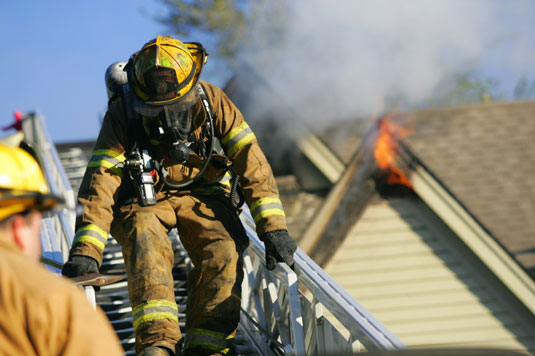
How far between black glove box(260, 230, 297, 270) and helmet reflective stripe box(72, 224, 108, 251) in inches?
34.9

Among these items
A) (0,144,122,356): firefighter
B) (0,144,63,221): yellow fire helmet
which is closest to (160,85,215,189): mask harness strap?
(0,144,63,221): yellow fire helmet

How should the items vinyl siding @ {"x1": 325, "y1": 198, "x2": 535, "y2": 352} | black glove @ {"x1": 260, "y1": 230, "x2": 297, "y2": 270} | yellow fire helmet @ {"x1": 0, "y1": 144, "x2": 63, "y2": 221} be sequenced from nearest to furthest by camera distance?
1. yellow fire helmet @ {"x1": 0, "y1": 144, "x2": 63, "y2": 221}
2. black glove @ {"x1": 260, "y1": 230, "x2": 297, "y2": 270}
3. vinyl siding @ {"x1": 325, "y1": 198, "x2": 535, "y2": 352}

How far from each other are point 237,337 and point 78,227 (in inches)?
55.0

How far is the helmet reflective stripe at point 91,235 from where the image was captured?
358cm

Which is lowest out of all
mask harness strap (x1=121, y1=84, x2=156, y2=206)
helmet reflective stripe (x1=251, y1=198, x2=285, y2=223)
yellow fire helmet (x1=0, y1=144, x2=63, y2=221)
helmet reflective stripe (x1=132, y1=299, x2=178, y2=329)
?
helmet reflective stripe (x1=132, y1=299, x2=178, y2=329)

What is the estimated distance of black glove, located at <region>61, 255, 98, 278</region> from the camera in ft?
→ 11.3

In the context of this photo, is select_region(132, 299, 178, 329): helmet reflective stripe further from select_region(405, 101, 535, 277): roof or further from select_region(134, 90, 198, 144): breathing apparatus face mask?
select_region(405, 101, 535, 277): roof

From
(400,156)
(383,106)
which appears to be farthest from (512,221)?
(383,106)

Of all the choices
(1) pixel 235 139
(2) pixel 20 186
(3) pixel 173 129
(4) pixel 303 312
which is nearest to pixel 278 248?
(4) pixel 303 312

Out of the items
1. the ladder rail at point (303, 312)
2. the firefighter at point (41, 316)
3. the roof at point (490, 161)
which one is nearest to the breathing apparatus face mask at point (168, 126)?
the ladder rail at point (303, 312)

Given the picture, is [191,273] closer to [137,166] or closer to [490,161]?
[137,166]

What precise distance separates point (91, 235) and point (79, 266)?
0.63ft

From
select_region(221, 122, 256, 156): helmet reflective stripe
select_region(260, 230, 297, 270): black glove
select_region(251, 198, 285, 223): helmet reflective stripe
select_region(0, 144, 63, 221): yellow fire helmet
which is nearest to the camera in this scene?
select_region(0, 144, 63, 221): yellow fire helmet

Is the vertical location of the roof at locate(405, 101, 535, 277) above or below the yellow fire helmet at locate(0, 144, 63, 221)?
below
